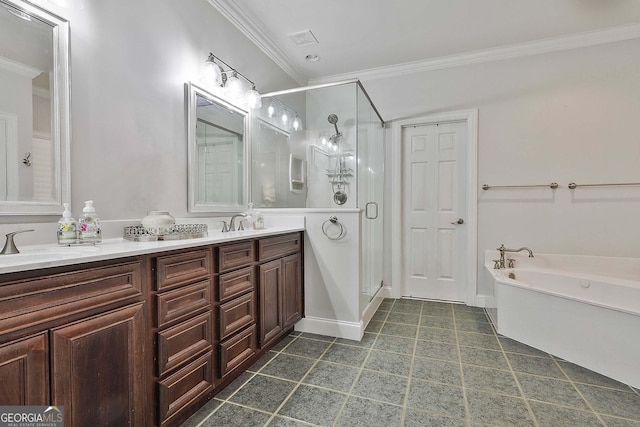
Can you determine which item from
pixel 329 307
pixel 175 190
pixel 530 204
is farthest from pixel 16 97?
pixel 530 204

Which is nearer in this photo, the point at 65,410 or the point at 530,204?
the point at 65,410

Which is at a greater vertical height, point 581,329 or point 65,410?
point 65,410

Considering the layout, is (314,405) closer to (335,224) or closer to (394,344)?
(394,344)

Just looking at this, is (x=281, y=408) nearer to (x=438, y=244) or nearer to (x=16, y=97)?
(x=16, y=97)

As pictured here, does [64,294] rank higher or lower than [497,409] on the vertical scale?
higher

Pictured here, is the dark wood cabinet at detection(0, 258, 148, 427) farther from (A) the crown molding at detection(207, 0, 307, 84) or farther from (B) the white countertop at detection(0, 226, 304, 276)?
(A) the crown molding at detection(207, 0, 307, 84)

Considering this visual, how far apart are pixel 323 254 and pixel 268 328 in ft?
2.44

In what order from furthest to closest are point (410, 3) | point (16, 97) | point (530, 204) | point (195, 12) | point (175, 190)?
point (530, 204)
point (410, 3)
point (195, 12)
point (175, 190)
point (16, 97)

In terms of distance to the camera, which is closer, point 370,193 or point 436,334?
point 436,334

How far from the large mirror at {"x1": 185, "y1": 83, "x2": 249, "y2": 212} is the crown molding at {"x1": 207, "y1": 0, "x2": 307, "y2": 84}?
706mm

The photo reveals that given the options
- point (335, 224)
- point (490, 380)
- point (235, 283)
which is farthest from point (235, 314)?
point (490, 380)

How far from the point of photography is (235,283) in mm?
1724

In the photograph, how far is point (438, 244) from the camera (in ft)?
11.1

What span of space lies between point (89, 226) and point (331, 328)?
183 centimetres
